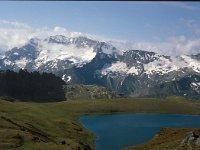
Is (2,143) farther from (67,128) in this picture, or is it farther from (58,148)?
(67,128)

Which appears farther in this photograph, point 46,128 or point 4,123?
point 46,128

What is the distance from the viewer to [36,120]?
161 meters

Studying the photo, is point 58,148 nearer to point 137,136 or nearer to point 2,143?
point 2,143

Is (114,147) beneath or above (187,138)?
beneath

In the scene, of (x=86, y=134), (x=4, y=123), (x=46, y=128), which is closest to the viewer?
(x=4, y=123)

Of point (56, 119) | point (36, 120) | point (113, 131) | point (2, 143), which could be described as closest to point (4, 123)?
point (2, 143)

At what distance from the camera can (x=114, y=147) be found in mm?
132875

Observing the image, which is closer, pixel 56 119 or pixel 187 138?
pixel 187 138

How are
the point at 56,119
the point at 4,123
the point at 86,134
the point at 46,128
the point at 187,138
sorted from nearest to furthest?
the point at 187,138
the point at 4,123
the point at 46,128
the point at 86,134
the point at 56,119

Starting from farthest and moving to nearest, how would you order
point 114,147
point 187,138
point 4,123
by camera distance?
point 114,147 < point 4,123 < point 187,138

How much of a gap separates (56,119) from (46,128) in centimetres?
3000

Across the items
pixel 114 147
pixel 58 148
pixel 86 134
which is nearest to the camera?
pixel 58 148

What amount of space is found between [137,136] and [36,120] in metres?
42.8

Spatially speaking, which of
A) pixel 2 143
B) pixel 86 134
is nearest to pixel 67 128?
pixel 86 134
